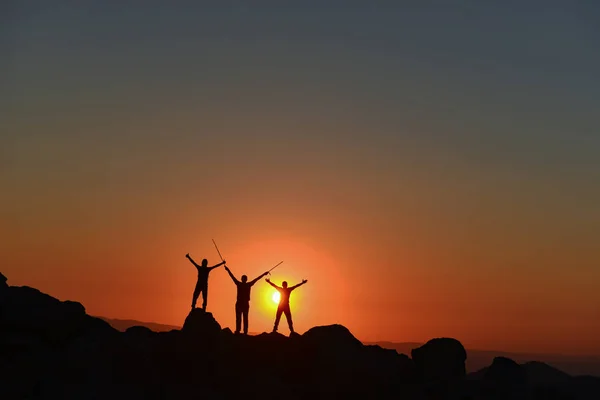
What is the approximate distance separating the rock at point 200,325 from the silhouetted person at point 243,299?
2.58m

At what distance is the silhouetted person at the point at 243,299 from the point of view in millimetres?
35438

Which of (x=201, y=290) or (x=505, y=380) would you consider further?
(x=505, y=380)

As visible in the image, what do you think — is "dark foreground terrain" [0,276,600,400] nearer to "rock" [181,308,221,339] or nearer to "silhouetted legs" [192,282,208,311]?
"rock" [181,308,221,339]

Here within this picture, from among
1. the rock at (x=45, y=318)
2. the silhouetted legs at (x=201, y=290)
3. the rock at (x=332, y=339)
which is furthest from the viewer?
the silhouetted legs at (x=201, y=290)

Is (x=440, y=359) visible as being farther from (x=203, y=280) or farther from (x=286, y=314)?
(x=203, y=280)

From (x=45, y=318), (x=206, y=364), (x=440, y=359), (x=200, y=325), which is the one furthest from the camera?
(x=440, y=359)

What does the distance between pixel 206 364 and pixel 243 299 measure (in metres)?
4.06

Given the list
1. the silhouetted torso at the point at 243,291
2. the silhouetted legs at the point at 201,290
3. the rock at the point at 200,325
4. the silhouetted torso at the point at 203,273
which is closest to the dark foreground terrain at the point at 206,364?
the rock at the point at 200,325

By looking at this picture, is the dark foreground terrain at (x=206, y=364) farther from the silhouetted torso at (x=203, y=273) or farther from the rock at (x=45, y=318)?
the silhouetted torso at (x=203, y=273)

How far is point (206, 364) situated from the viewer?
32.5 m

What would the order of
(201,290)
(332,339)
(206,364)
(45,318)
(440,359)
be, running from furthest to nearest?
(440,359), (201,290), (332,339), (45,318), (206,364)

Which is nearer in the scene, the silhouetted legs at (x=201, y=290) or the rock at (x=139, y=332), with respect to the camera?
the rock at (x=139, y=332)

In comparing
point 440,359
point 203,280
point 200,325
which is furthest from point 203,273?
point 440,359

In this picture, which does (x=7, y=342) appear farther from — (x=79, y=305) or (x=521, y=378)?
(x=521, y=378)
